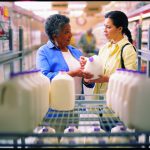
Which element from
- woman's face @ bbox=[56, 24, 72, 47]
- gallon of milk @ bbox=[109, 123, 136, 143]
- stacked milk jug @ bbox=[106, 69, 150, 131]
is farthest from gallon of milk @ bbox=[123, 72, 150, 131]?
woman's face @ bbox=[56, 24, 72, 47]

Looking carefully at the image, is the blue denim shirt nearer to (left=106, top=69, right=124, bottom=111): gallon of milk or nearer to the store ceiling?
(left=106, top=69, right=124, bottom=111): gallon of milk

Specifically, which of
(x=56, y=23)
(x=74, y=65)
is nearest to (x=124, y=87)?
(x=74, y=65)

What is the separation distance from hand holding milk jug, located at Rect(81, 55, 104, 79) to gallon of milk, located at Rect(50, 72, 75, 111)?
0.73ft

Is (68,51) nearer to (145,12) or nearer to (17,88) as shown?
(17,88)

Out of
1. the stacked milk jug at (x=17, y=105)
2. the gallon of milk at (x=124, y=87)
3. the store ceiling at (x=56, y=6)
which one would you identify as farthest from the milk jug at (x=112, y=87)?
the store ceiling at (x=56, y=6)

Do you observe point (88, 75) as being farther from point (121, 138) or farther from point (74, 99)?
point (121, 138)

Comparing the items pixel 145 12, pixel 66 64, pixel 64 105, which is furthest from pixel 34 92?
pixel 145 12

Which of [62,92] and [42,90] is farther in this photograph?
[62,92]

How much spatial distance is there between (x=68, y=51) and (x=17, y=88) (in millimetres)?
1278

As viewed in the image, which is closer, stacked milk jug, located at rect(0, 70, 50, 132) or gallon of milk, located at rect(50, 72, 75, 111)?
stacked milk jug, located at rect(0, 70, 50, 132)

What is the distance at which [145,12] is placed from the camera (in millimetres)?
3646

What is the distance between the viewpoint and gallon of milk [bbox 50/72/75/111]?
1.73m

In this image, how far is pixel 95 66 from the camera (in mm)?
1927

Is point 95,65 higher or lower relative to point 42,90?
higher
